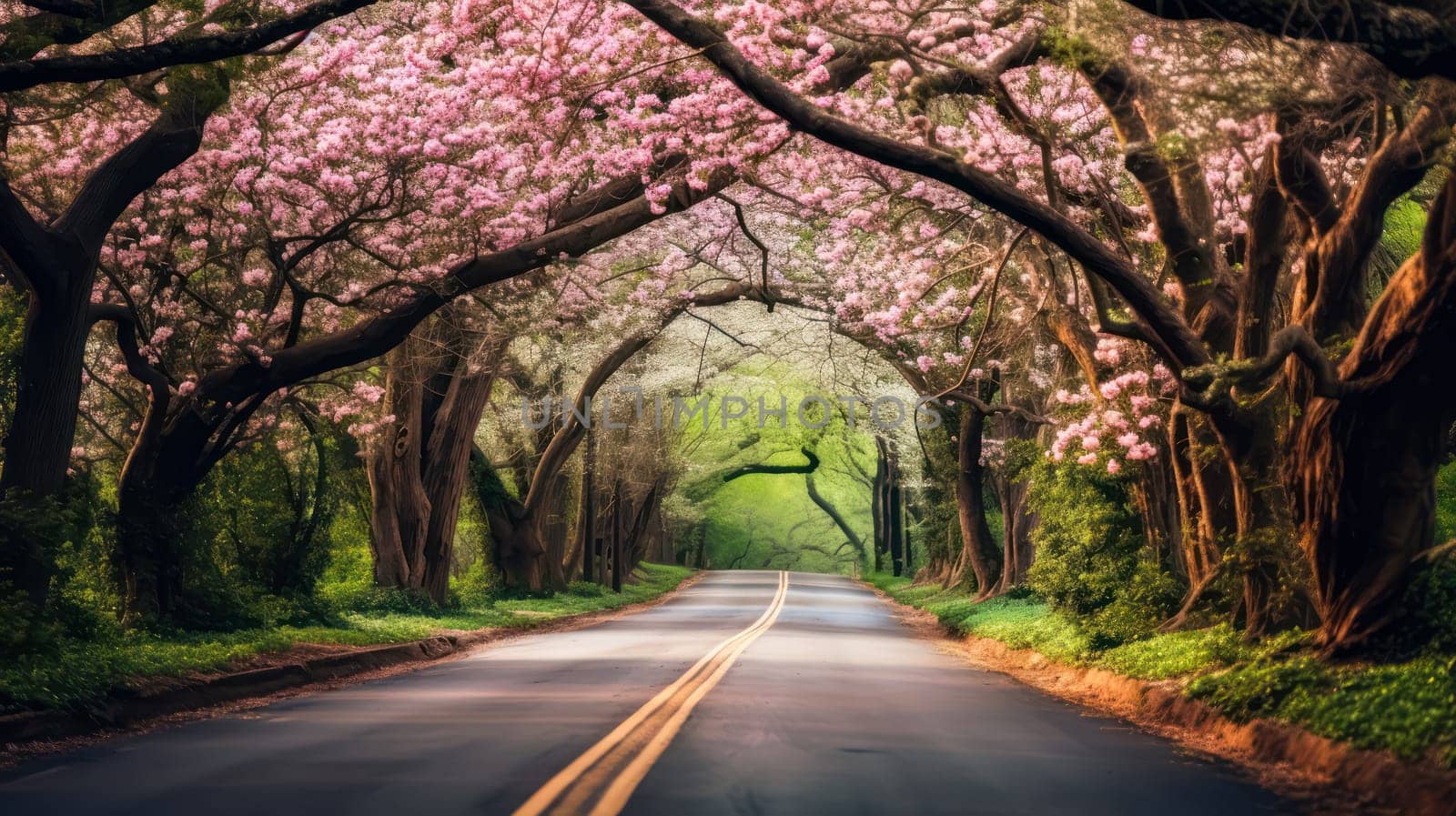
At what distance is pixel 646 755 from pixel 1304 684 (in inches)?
210

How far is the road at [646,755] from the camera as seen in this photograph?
8.42 metres

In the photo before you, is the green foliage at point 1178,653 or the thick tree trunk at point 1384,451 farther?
the green foliage at point 1178,653

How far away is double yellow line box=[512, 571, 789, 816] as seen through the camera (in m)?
8.11

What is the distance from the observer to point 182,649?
53.3 ft

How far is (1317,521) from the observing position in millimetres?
12844

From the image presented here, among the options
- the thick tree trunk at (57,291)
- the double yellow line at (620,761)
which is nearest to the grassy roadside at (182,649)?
the thick tree trunk at (57,291)

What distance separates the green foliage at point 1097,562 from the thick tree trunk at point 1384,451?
5.95m

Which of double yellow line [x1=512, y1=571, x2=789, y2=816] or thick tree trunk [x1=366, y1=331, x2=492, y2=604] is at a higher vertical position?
thick tree trunk [x1=366, y1=331, x2=492, y2=604]

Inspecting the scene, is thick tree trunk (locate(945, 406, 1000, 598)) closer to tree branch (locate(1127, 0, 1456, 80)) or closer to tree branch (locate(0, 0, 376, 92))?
→ tree branch (locate(0, 0, 376, 92))

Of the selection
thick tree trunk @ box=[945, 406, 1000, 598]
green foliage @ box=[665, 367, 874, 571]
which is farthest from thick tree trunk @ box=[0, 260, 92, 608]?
green foliage @ box=[665, 367, 874, 571]

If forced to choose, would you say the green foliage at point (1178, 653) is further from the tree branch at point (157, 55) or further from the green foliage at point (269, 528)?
the green foliage at point (269, 528)

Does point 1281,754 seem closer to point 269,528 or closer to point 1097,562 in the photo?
point 1097,562

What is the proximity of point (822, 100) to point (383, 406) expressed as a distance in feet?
44.4

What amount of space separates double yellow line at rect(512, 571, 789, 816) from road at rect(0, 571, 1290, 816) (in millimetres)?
28
